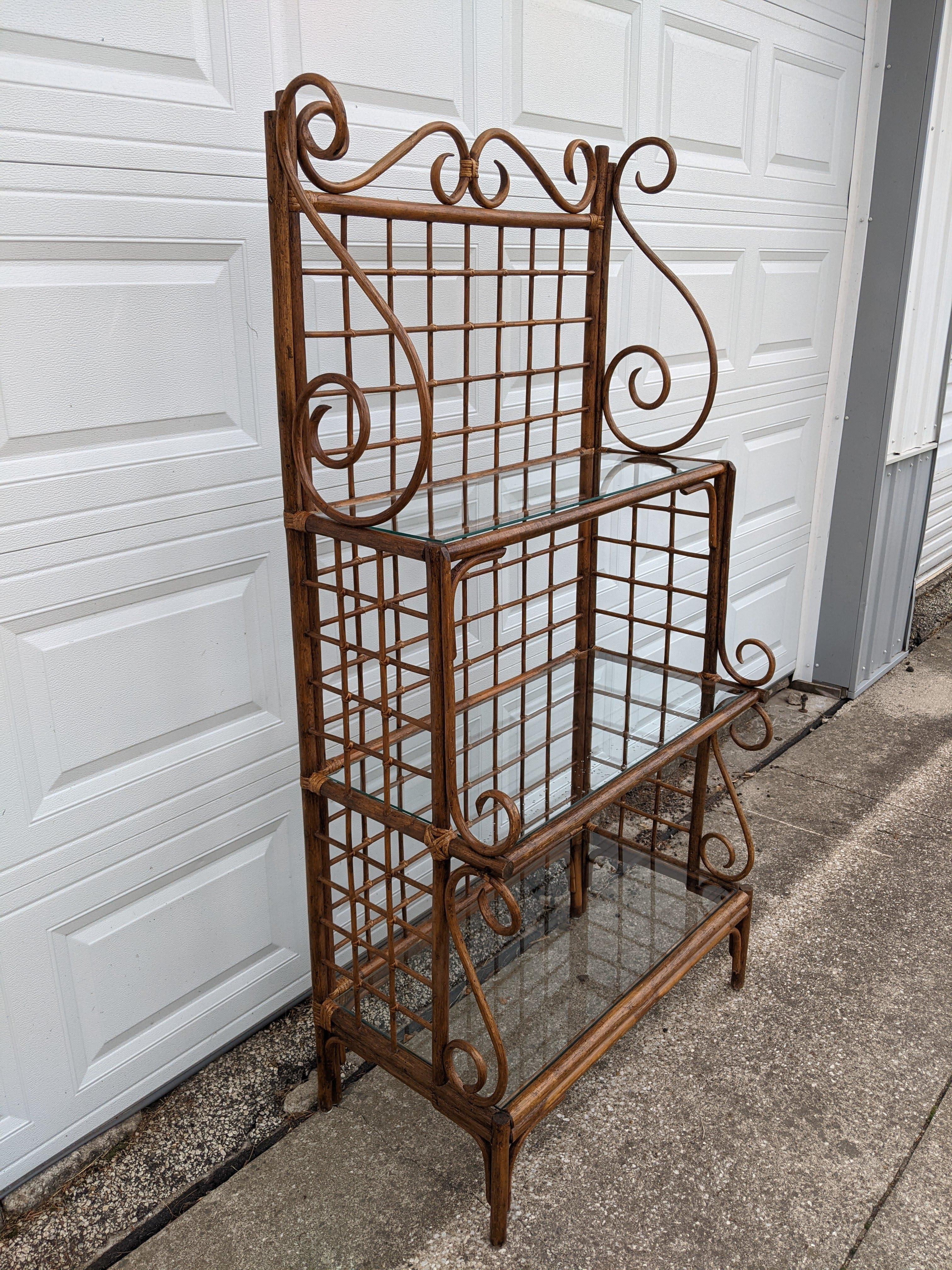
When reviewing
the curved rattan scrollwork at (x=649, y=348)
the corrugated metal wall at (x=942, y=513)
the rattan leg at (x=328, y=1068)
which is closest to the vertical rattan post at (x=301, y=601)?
the rattan leg at (x=328, y=1068)

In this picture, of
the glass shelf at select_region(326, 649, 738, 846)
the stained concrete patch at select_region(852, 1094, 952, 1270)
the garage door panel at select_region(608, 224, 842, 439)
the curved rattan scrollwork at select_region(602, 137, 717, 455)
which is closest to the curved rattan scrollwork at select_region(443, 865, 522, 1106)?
the glass shelf at select_region(326, 649, 738, 846)

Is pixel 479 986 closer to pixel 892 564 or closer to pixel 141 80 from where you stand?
pixel 141 80

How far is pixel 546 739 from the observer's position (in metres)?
1.84

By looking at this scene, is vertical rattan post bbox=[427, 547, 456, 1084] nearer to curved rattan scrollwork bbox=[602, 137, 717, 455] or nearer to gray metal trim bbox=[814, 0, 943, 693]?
curved rattan scrollwork bbox=[602, 137, 717, 455]

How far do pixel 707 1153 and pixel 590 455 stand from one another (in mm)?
1207

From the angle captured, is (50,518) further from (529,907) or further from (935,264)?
(935,264)

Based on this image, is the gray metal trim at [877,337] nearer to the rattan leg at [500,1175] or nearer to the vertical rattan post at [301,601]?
the vertical rattan post at [301,601]

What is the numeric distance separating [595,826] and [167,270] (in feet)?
4.51

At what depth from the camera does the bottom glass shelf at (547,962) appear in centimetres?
162

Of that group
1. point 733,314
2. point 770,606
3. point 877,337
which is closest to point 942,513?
point 877,337

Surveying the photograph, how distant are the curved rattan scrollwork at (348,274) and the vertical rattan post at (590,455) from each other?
1.44 ft

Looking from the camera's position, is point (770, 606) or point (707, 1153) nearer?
point (707, 1153)

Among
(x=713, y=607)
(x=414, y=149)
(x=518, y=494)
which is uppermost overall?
(x=414, y=149)

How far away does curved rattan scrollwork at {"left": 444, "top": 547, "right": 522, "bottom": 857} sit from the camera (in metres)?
1.27
